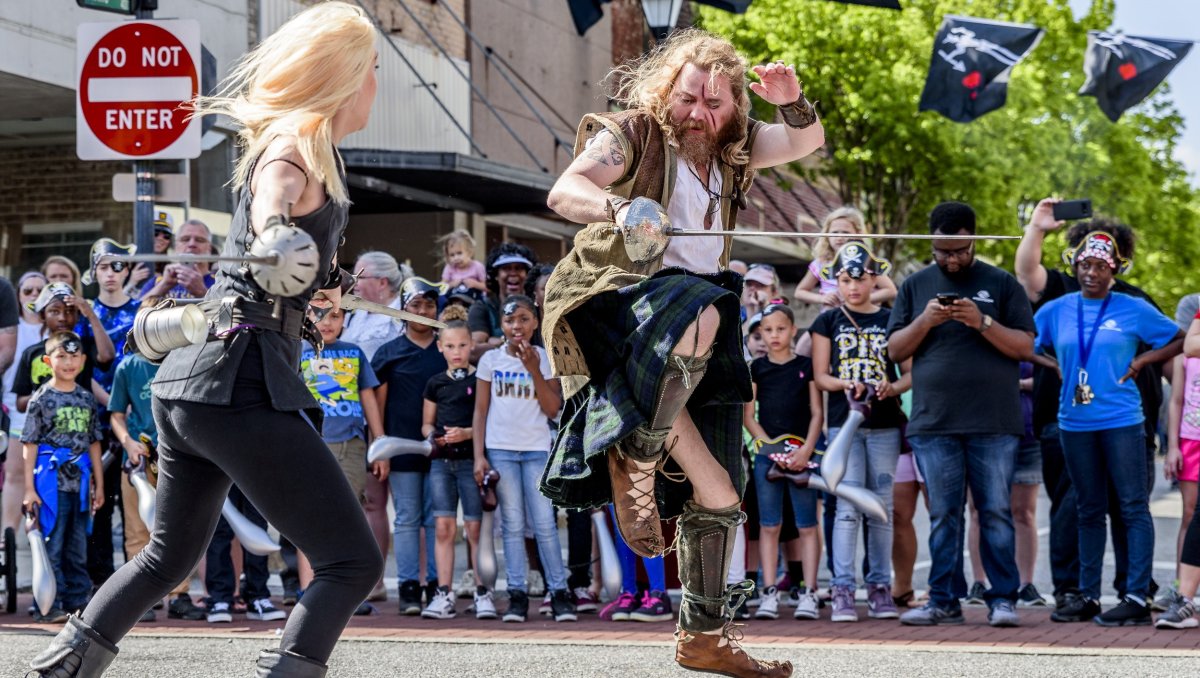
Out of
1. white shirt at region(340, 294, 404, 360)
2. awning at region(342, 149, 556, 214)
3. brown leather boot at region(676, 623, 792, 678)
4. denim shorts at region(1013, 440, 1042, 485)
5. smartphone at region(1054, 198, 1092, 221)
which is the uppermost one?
Result: awning at region(342, 149, 556, 214)

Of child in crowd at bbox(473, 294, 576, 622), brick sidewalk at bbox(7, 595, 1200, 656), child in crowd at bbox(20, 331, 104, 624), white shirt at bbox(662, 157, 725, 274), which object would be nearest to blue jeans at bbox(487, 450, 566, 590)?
child in crowd at bbox(473, 294, 576, 622)

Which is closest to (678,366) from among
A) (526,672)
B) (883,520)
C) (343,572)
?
(343,572)

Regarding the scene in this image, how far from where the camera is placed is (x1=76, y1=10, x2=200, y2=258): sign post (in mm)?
9250

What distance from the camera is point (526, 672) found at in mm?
6391

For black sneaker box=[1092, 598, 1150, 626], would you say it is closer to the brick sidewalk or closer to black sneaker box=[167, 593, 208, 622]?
the brick sidewalk

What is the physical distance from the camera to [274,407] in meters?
4.21

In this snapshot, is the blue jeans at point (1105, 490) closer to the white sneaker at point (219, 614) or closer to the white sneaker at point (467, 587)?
the white sneaker at point (467, 587)

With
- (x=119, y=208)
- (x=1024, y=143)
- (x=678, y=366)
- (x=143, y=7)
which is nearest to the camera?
(x=678, y=366)

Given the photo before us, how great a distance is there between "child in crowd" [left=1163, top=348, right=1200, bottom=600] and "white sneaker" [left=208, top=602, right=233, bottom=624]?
517cm

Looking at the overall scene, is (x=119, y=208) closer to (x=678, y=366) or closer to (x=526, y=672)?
(x=526, y=672)

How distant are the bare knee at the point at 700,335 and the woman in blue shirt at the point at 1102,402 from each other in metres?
4.40

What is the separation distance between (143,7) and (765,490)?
14.8 feet

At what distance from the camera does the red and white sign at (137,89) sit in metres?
9.24

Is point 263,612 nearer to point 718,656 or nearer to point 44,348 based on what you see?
point 44,348
